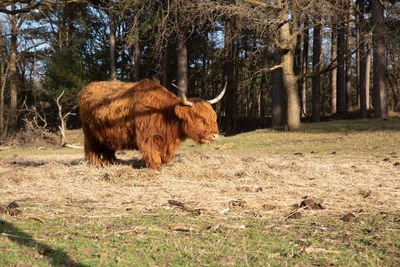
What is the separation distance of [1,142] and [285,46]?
14.8 meters

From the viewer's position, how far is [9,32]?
25.5 meters

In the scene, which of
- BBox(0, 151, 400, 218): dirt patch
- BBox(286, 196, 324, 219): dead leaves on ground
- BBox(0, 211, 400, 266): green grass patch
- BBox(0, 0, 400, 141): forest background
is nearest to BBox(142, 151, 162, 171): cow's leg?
BBox(0, 151, 400, 218): dirt patch

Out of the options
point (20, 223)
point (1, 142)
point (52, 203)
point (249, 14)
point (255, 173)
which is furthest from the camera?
point (1, 142)

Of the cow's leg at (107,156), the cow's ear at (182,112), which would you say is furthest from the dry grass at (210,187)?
the cow's ear at (182,112)

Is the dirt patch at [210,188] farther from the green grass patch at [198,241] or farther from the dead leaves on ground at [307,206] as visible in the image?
the green grass patch at [198,241]

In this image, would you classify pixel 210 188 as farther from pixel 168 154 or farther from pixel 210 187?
pixel 168 154

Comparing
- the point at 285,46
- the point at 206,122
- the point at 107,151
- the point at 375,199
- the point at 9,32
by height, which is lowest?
the point at 375,199

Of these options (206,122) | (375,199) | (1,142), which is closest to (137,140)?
(206,122)

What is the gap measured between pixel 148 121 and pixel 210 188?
5.88 feet

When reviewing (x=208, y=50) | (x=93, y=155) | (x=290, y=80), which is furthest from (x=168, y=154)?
(x=208, y=50)

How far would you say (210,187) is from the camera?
5387 millimetres

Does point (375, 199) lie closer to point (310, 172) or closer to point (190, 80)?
point (310, 172)

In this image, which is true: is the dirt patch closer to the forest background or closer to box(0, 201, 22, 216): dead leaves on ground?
box(0, 201, 22, 216): dead leaves on ground

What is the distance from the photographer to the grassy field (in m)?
2.73
